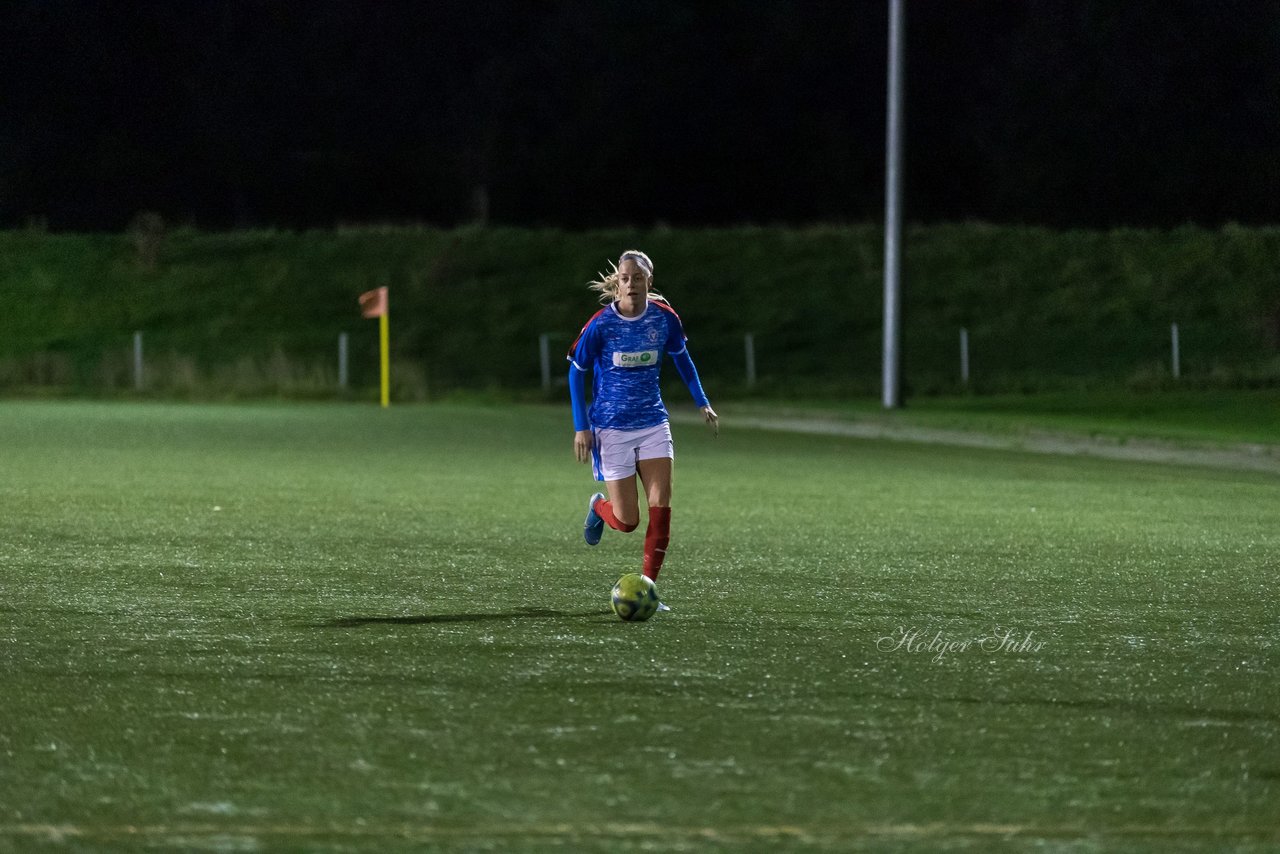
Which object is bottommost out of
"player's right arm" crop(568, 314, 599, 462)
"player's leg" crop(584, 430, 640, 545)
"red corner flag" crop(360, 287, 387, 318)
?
"player's leg" crop(584, 430, 640, 545)

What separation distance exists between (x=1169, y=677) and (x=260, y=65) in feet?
238

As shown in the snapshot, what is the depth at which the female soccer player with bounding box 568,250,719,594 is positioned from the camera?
34.2ft

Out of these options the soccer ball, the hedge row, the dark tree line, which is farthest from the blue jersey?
the dark tree line

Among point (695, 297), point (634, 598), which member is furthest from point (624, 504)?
point (695, 297)

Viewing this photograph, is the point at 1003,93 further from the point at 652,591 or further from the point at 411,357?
the point at 652,591

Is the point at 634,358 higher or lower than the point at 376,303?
lower

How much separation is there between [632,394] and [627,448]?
0.29 meters

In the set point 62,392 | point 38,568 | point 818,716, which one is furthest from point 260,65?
point 818,716

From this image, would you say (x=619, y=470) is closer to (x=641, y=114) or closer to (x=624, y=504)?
(x=624, y=504)

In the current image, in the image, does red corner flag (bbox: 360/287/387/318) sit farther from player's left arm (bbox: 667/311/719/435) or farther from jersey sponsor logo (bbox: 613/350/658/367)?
jersey sponsor logo (bbox: 613/350/658/367)

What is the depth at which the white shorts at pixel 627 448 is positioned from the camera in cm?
1053

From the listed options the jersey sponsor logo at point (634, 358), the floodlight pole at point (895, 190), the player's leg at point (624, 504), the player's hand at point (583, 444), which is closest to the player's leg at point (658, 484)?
the player's leg at point (624, 504)

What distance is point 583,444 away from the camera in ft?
34.4

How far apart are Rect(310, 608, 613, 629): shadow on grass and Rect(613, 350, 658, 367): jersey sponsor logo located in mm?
1291
